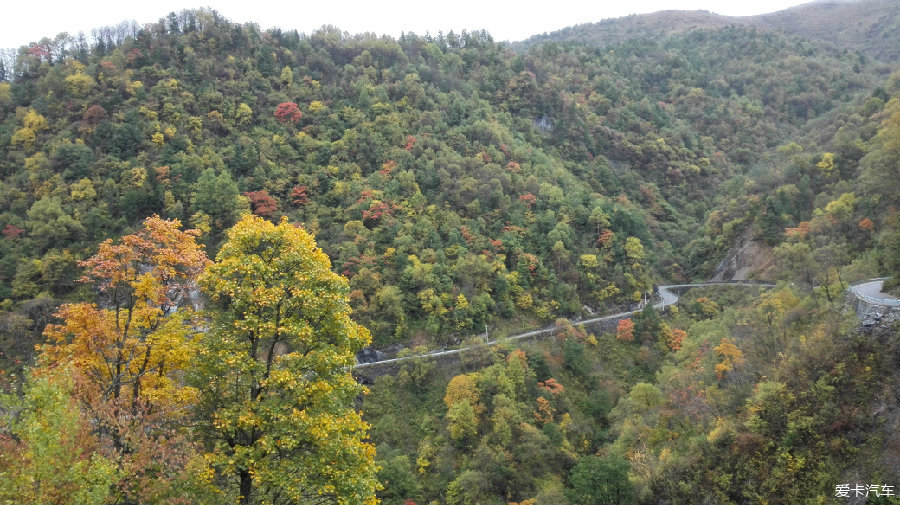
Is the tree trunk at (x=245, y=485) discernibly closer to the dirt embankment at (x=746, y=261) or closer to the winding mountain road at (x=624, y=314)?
the winding mountain road at (x=624, y=314)

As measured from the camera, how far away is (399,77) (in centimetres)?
5909

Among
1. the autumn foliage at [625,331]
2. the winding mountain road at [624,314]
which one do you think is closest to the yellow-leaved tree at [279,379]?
the winding mountain road at [624,314]

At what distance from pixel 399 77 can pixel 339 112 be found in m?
10.7

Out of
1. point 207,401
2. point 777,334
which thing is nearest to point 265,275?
point 207,401

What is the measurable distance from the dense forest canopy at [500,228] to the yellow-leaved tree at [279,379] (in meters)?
1.01

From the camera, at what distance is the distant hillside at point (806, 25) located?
4592 inches

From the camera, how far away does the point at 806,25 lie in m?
146

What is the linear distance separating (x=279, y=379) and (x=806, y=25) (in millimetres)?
182857

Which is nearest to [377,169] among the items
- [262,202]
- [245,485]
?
[262,202]

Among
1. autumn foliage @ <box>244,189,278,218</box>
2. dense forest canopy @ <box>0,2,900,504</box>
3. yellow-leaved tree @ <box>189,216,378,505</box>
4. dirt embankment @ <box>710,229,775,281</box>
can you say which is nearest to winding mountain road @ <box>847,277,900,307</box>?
dense forest canopy @ <box>0,2,900,504</box>

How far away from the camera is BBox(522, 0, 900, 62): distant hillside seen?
11662 centimetres

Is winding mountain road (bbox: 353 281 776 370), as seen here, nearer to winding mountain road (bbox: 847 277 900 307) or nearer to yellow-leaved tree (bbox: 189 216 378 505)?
winding mountain road (bbox: 847 277 900 307)

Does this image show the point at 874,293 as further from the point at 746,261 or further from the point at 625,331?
the point at 746,261

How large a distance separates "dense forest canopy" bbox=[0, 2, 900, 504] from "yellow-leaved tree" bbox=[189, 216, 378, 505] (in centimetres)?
101
